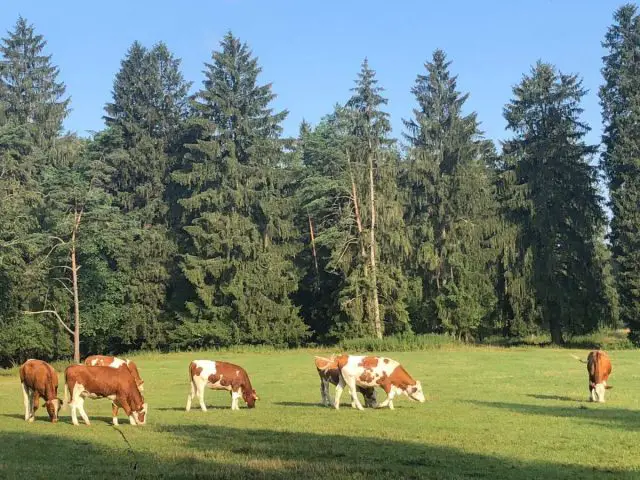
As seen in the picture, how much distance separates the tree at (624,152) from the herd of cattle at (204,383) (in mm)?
31234

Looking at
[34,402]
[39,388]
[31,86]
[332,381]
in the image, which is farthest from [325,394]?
[31,86]

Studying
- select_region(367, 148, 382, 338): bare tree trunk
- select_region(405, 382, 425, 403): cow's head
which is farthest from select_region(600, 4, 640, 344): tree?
select_region(405, 382, 425, 403): cow's head

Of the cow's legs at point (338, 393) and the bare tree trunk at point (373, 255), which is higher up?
the bare tree trunk at point (373, 255)

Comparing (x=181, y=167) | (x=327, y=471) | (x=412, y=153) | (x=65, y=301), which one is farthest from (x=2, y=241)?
(x=327, y=471)

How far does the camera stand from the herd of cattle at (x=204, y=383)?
1440cm

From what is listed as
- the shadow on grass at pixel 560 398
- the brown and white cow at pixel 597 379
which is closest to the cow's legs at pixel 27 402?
the shadow on grass at pixel 560 398

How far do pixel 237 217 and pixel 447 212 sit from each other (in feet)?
56.3

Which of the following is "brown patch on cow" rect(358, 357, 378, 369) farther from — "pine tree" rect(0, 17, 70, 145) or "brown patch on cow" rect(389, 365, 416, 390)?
"pine tree" rect(0, 17, 70, 145)

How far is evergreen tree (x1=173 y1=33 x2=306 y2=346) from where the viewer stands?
5306 centimetres

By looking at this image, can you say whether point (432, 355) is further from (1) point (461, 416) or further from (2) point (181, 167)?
(2) point (181, 167)

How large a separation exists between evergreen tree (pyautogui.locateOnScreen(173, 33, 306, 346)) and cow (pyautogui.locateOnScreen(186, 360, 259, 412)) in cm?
3480

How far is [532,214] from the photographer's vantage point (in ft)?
166

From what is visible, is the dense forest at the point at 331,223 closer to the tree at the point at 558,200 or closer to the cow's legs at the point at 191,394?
the tree at the point at 558,200

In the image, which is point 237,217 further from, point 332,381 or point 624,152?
point 332,381
